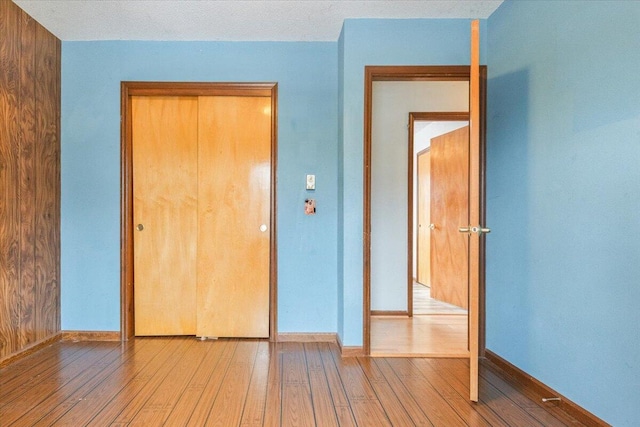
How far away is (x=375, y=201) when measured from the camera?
3.88 m

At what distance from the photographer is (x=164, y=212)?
2998 mm

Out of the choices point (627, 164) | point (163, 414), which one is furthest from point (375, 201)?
point (163, 414)

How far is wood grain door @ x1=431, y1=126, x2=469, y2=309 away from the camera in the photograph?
4.02 metres

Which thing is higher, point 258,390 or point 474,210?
point 474,210

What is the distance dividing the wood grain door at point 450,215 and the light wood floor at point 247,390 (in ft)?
5.72

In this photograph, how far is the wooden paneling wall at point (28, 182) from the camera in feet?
Result: 7.74

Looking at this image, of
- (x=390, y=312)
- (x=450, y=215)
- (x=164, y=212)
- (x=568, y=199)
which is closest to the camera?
(x=568, y=199)

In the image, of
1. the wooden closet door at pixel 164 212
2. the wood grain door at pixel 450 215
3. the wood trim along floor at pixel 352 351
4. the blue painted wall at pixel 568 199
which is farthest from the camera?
the wood grain door at pixel 450 215

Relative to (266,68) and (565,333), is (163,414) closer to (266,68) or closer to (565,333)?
(565,333)

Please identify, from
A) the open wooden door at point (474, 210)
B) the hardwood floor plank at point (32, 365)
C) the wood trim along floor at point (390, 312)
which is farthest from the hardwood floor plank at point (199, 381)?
the wood trim along floor at point (390, 312)

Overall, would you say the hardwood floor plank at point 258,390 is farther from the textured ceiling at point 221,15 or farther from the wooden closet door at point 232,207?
the textured ceiling at point 221,15

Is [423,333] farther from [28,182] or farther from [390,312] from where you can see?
[28,182]

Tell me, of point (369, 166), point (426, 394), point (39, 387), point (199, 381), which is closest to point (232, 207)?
point (369, 166)

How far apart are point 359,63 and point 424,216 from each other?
3100 mm
